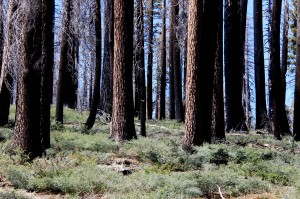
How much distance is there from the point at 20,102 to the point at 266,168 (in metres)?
5.54

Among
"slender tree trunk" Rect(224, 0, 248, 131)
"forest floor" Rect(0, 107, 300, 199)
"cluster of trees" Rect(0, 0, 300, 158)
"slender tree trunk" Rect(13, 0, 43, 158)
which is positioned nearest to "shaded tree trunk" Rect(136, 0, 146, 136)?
"cluster of trees" Rect(0, 0, 300, 158)

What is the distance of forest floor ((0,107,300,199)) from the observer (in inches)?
234

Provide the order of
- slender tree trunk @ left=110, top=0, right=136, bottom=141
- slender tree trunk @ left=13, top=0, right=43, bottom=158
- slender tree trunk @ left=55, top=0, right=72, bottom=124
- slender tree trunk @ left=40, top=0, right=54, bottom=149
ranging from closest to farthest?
slender tree trunk @ left=13, top=0, right=43, bottom=158
slender tree trunk @ left=40, top=0, right=54, bottom=149
slender tree trunk @ left=110, top=0, right=136, bottom=141
slender tree trunk @ left=55, top=0, right=72, bottom=124

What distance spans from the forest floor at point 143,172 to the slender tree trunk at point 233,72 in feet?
19.0

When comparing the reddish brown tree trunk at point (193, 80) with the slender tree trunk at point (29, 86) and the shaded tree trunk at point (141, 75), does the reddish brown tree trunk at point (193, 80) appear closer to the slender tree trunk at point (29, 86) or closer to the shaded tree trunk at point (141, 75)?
the slender tree trunk at point (29, 86)

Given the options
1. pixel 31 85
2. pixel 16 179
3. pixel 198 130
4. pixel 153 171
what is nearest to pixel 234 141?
pixel 198 130

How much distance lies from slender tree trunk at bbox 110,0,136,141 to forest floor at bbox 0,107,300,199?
0.88m

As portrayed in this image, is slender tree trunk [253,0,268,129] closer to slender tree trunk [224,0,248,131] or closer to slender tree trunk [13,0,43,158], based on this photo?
slender tree trunk [224,0,248,131]

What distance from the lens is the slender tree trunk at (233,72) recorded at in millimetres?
15359

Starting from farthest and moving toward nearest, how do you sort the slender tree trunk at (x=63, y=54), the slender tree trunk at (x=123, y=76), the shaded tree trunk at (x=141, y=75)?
the slender tree trunk at (x=63, y=54)
the shaded tree trunk at (x=141, y=75)
the slender tree trunk at (x=123, y=76)

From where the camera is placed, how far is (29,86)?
8.94 m

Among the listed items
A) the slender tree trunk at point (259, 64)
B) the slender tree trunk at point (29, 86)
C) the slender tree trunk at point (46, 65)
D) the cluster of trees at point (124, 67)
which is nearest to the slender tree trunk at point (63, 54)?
the cluster of trees at point (124, 67)

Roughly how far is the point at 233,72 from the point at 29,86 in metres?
9.14

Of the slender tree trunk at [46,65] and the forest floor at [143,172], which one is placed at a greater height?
the slender tree trunk at [46,65]
